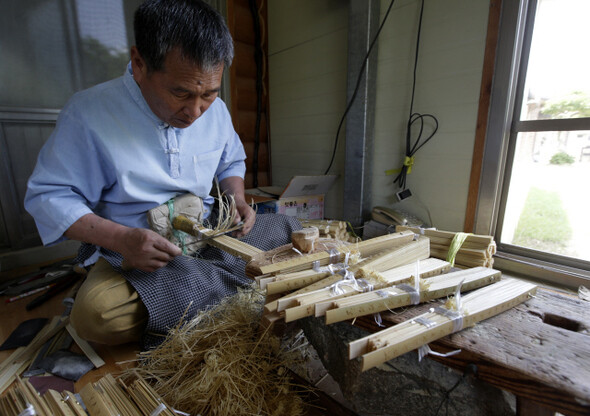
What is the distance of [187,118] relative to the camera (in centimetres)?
145

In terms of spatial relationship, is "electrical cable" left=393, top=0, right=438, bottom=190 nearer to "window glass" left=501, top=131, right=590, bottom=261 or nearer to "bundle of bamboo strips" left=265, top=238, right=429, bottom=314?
"window glass" left=501, top=131, right=590, bottom=261

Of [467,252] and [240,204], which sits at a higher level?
[240,204]

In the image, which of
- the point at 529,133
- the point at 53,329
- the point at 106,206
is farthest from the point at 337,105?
the point at 53,329

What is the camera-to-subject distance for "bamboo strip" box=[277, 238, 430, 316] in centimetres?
85

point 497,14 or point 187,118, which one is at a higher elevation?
point 497,14

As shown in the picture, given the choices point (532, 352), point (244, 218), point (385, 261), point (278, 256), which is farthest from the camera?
point (244, 218)

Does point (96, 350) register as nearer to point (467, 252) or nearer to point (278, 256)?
point (278, 256)

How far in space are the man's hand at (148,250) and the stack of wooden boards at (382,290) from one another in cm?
38

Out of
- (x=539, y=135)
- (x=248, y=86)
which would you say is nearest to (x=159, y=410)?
(x=539, y=135)

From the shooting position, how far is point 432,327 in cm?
75

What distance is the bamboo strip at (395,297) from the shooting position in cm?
80

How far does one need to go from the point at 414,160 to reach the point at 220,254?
5.80ft

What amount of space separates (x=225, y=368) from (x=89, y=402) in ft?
1.37

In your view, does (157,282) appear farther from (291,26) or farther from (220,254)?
(291,26)
